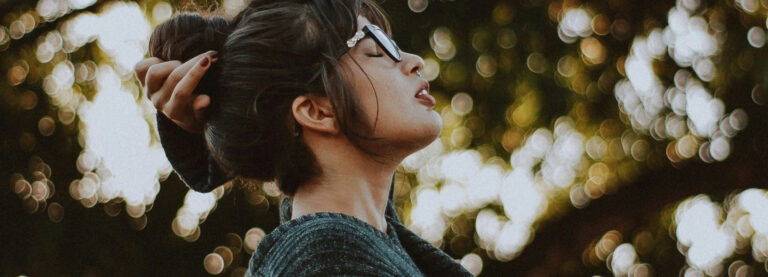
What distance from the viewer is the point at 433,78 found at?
724cm

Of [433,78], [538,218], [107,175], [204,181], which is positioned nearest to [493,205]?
[538,218]

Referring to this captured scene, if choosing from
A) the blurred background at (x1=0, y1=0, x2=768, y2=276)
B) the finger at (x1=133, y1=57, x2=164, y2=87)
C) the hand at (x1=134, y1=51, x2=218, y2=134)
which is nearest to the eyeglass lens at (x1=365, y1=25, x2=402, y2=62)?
the hand at (x1=134, y1=51, x2=218, y2=134)

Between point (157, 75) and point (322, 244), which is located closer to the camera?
point (322, 244)

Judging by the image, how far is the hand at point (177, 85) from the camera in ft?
6.42

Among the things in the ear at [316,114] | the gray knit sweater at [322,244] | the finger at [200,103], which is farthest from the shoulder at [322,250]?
the finger at [200,103]

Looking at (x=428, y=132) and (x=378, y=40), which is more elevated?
(x=378, y=40)

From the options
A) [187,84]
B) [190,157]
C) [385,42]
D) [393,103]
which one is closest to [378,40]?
[385,42]

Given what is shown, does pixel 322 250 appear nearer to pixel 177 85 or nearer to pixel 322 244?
pixel 322 244

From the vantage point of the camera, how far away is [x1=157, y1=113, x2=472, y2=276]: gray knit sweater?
166 centimetres

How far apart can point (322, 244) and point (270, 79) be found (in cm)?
52

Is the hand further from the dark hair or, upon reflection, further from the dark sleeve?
the dark sleeve

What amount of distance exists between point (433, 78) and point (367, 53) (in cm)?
517

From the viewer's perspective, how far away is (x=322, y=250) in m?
1.67

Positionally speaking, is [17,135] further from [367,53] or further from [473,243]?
[367,53]
